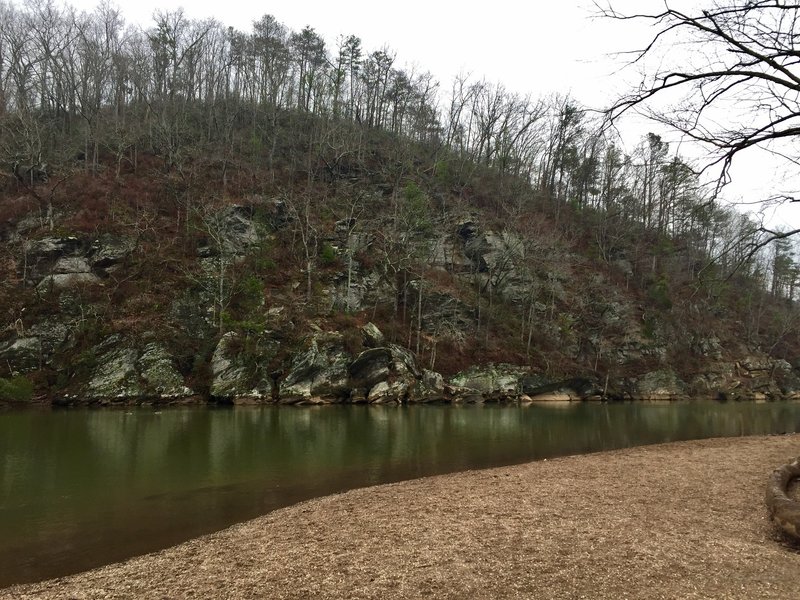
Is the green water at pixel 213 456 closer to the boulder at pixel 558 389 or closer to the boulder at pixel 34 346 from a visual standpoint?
the boulder at pixel 34 346

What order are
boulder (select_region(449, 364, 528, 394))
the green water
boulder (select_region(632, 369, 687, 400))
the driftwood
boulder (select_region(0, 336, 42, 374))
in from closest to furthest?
the driftwood
the green water
boulder (select_region(0, 336, 42, 374))
boulder (select_region(449, 364, 528, 394))
boulder (select_region(632, 369, 687, 400))

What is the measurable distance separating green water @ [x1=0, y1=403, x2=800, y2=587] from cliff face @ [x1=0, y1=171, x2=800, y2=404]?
4.18m

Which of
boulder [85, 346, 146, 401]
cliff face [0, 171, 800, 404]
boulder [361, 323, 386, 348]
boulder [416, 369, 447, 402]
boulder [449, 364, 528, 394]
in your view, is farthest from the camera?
boulder [449, 364, 528, 394]

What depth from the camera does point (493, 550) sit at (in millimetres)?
5691

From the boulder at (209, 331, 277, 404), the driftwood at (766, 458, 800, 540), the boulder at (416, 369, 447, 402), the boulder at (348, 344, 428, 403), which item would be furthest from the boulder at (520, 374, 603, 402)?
the driftwood at (766, 458, 800, 540)

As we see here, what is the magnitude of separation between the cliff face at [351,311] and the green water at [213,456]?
4180 millimetres

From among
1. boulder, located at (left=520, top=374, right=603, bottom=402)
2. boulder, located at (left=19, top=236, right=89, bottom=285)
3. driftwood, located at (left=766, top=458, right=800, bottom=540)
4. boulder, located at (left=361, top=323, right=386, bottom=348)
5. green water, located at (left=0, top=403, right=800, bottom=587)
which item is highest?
boulder, located at (left=19, top=236, right=89, bottom=285)

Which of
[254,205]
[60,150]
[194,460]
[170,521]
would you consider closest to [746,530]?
[170,521]

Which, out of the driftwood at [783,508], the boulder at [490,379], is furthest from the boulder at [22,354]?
the driftwood at [783,508]

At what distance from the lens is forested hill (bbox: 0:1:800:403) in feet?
97.6

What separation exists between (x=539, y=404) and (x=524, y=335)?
944 cm

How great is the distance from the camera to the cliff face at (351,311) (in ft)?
93.9

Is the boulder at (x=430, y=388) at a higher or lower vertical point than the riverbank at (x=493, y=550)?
lower

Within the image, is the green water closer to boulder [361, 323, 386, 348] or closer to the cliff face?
the cliff face
